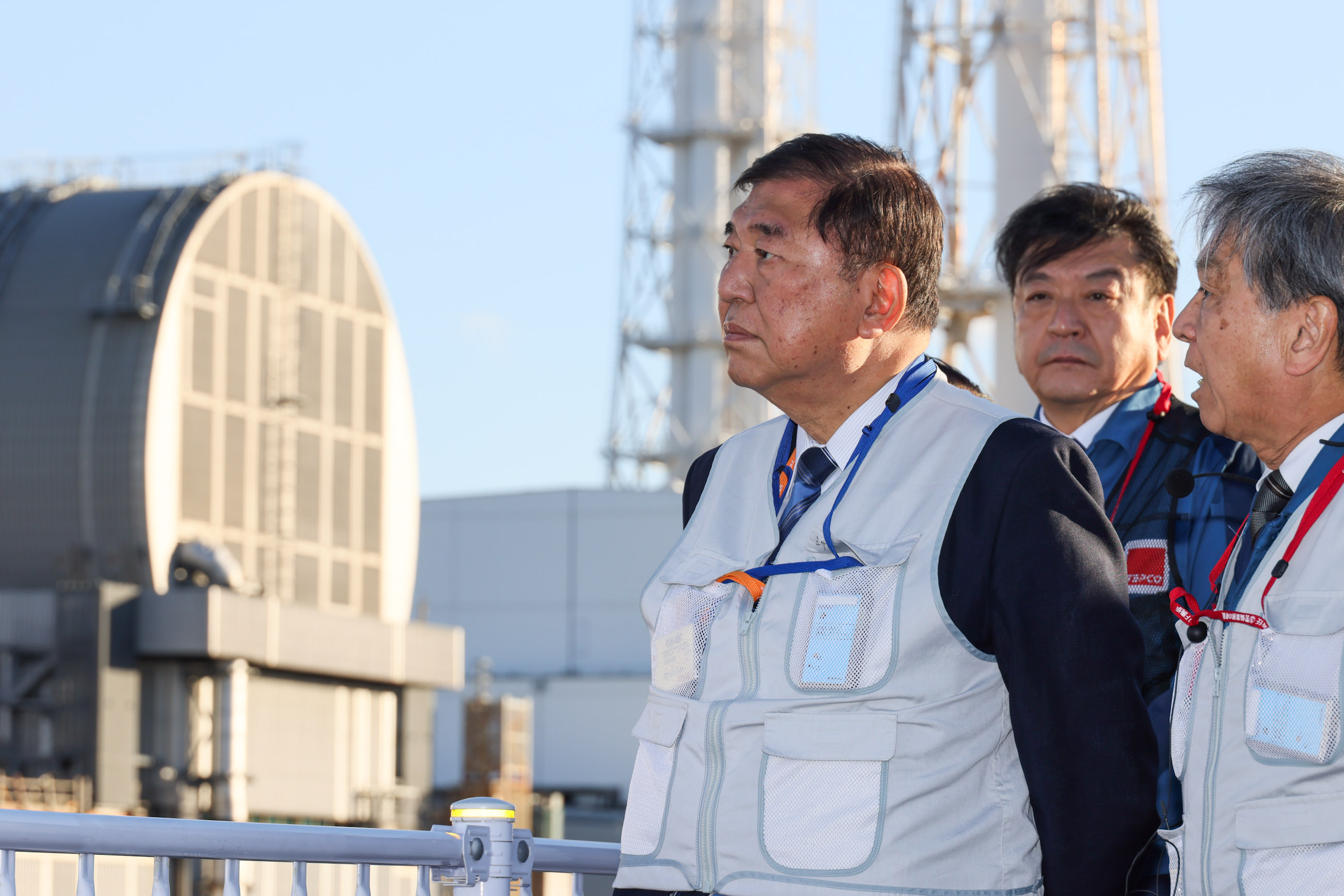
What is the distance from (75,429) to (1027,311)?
28.7 metres

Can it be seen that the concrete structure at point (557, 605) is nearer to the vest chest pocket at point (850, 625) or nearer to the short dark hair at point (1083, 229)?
the short dark hair at point (1083, 229)

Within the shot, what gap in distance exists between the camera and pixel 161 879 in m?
3.74

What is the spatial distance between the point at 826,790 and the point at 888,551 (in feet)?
1.37

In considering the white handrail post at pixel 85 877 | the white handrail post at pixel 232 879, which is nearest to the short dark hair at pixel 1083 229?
the white handrail post at pixel 232 879

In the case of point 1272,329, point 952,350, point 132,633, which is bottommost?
point 132,633

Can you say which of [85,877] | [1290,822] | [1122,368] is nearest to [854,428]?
[1290,822]

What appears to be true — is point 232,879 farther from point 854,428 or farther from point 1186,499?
point 1186,499

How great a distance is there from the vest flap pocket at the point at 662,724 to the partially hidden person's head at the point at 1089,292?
1744mm

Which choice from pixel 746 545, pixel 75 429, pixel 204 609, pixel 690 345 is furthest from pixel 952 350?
pixel 746 545

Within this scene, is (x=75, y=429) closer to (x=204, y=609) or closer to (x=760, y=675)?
(x=204, y=609)

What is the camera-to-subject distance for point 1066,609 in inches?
115

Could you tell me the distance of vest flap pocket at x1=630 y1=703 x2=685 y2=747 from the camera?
314cm

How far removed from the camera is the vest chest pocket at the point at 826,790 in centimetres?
288

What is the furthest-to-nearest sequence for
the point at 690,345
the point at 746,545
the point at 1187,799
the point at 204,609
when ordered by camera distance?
the point at 690,345 → the point at 204,609 → the point at 746,545 → the point at 1187,799
